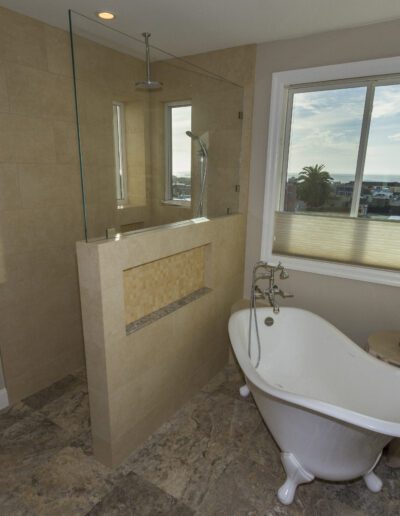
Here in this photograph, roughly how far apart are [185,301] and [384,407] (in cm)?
132

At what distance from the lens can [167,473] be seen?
74.6 inches

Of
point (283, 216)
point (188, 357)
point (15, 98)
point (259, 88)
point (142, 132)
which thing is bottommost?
point (188, 357)

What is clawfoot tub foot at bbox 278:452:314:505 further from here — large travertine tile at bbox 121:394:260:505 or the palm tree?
the palm tree

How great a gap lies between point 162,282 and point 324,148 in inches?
59.6

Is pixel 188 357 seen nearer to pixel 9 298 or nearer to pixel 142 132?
pixel 9 298

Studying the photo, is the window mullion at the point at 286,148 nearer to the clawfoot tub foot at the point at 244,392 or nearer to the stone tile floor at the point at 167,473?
the clawfoot tub foot at the point at 244,392

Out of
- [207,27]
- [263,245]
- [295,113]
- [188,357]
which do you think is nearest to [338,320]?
[263,245]

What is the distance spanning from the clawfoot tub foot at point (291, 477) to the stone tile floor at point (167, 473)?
0.16 ft

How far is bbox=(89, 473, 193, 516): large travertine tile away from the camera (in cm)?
167

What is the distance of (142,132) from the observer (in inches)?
84.7

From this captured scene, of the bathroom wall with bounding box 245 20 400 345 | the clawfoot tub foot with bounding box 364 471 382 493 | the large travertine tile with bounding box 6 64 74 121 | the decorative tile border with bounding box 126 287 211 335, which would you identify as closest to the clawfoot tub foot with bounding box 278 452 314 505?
the clawfoot tub foot with bounding box 364 471 382 493

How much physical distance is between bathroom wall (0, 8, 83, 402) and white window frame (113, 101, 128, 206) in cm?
60

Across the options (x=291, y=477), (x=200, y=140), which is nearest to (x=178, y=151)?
(x=200, y=140)

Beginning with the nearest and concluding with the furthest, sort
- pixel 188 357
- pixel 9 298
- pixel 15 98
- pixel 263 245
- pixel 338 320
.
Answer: pixel 15 98
pixel 9 298
pixel 188 357
pixel 338 320
pixel 263 245
